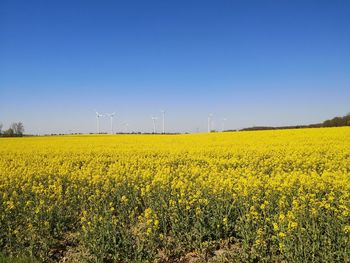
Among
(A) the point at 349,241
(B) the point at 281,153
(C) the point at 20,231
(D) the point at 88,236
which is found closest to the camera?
(A) the point at 349,241

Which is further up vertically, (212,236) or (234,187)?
(234,187)

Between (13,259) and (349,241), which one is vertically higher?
(349,241)

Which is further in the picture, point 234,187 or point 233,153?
point 233,153

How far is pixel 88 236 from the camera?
7316mm

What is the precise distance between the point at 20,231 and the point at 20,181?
5.42 m

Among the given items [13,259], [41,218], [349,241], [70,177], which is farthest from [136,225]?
[70,177]

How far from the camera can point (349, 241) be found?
19.1 feet

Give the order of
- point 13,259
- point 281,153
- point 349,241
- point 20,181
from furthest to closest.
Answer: point 281,153
point 20,181
point 13,259
point 349,241

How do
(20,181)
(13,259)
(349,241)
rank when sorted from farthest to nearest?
(20,181), (13,259), (349,241)

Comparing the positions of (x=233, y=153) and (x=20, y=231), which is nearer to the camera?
(x=20, y=231)

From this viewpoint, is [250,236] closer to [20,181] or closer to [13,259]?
[13,259]

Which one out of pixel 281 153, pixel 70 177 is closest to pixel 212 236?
pixel 70 177

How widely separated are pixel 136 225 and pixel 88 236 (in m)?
1.69

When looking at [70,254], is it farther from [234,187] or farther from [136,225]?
[234,187]
